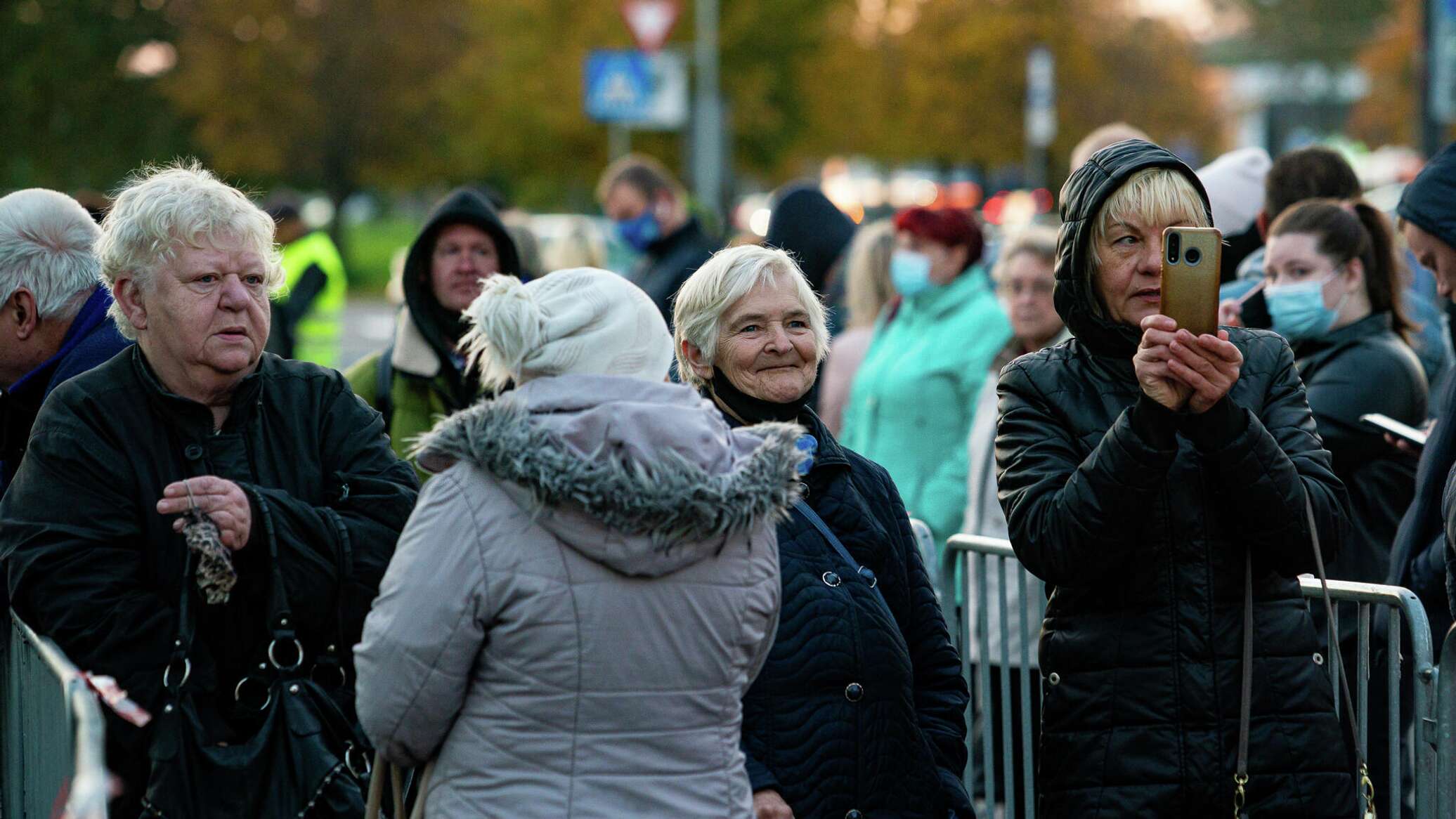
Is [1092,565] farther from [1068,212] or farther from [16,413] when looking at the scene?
[16,413]

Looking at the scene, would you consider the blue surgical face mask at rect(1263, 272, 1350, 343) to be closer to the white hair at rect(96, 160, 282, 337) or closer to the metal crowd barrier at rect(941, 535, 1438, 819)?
the metal crowd barrier at rect(941, 535, 1438, 819)

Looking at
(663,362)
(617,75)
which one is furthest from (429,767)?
(617,75)

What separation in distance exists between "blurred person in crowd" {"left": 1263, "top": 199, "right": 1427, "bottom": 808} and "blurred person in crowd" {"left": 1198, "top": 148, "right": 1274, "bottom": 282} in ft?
3.48

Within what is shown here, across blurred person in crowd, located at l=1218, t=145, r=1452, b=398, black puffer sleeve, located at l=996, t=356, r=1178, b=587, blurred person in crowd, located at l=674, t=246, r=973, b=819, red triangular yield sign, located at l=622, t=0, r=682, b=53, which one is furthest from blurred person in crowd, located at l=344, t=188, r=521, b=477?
red triangular yield sign, located at l=622, t=0, r=682, b=53

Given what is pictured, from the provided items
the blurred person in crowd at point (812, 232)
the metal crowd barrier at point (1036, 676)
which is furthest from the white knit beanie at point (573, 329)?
the blurred person in crowd at point (812, 232)

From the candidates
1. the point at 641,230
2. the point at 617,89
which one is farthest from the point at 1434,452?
the point at 617,89

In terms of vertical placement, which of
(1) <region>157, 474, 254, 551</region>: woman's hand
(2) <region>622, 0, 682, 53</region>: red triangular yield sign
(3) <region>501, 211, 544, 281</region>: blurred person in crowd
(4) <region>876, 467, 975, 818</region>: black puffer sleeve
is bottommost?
(4) <region>876, 467, 975, 818</region>: black puffer sleeve

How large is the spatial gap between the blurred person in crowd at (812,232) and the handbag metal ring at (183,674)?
5214mm

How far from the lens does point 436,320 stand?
598 cm

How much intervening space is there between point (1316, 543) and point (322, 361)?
401 inches

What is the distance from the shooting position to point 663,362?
2.99m

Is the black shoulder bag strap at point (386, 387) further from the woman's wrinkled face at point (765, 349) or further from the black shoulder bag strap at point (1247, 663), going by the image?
the black shoulder bag strap at point (1247, 663)

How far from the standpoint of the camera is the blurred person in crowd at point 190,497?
324 centimetres

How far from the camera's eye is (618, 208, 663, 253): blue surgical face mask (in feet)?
35.1
